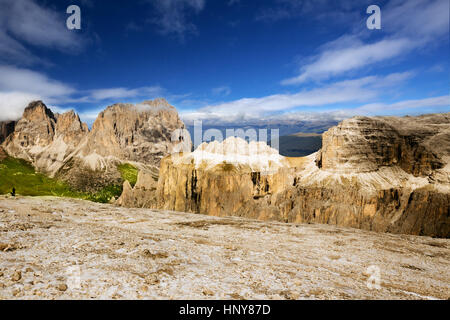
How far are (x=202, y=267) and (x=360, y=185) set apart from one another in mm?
75414

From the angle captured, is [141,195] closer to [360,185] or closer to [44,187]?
[360,185]

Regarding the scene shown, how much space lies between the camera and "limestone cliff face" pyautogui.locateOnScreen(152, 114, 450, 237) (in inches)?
2498

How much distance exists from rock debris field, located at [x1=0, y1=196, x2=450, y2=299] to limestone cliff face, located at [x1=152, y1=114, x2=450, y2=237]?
174ft

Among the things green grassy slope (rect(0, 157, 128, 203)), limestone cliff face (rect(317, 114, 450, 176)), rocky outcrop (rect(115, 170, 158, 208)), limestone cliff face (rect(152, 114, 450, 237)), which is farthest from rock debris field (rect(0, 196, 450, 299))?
green grassy slope (rect(0, 157, 128, 203))

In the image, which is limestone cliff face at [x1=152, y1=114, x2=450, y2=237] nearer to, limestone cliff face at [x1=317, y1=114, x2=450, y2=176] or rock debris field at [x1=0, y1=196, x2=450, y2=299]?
limestone cliff face at [x1=317, y1=114, x2=450, y2=176]

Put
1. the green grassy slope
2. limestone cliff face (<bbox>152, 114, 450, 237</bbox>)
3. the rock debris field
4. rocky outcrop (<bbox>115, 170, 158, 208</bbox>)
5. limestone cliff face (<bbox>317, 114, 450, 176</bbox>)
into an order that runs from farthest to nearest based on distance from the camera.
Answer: the green grassy slope → rocky outcrop (<bbox>115, 170, 158, 208</bbox>) → limestone cliff face (<bbox>317, 114, 450, 176</bbox>) → limestone cliff face (<bbox>152, 114, 450, 237</bbox>) → the rock debris field

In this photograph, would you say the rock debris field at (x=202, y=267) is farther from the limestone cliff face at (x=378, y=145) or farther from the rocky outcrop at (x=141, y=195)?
the rocky outcrop at (x=141, y=195)

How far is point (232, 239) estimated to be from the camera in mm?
16938

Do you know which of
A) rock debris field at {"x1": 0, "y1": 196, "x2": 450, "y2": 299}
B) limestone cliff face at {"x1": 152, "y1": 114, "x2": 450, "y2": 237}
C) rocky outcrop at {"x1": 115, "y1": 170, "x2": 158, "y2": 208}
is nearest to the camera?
rock debris field at {"x1": 0, "y1": 196, "x2": 450, "y2": 299}

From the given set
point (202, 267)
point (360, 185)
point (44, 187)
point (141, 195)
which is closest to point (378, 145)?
point (360, 185)

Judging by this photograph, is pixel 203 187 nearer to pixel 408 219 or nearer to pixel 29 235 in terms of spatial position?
pixel 408 219

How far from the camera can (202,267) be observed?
10047 millimetres

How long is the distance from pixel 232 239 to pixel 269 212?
61.7 metres
